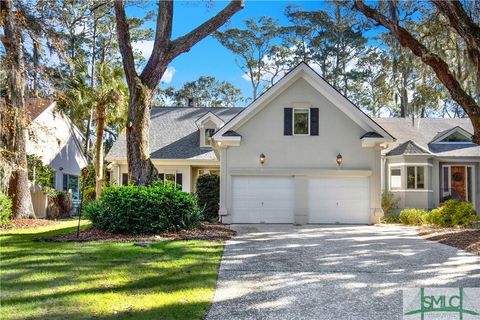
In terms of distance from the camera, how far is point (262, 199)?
16891mm

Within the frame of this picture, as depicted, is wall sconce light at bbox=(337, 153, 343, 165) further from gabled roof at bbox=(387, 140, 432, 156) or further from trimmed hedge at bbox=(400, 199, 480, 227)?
gabled roof at bbox=(387, 140, 432, 156)

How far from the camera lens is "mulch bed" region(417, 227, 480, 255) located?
10731mm

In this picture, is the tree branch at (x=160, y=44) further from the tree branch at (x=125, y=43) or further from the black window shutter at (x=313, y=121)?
the black window shutter at (x=313, y=121)

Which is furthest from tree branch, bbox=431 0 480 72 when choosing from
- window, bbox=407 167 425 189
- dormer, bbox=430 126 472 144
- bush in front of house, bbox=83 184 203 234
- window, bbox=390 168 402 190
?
dormer, bbox=430 126 472 144

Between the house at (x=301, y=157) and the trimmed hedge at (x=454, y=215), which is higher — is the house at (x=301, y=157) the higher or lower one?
the higher one

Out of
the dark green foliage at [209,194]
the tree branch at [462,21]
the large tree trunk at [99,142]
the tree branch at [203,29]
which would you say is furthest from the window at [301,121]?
the large tree trunk at [99,142]

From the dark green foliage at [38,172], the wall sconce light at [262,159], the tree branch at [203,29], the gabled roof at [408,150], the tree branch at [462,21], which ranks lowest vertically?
the dark green foliage at [38,172]

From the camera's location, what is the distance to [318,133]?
675 inches

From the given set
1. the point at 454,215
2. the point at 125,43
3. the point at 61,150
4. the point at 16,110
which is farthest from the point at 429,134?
the point at 16,110

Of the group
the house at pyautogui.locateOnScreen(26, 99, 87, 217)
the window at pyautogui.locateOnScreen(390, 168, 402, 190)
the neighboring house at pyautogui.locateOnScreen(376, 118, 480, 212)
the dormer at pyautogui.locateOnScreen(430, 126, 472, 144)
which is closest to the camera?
the neighboring house at pyautogui.locateOnScreen(376, 118, 480, 212)

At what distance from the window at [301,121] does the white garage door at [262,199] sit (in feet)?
6.29

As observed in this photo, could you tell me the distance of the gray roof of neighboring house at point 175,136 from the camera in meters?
23.3

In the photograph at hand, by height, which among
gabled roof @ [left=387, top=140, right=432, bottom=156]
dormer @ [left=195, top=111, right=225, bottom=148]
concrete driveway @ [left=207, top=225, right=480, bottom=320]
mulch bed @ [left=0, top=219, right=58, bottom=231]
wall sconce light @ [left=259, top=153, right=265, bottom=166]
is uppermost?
dormer @ [left=195, top=111, right=225, bottom=148]

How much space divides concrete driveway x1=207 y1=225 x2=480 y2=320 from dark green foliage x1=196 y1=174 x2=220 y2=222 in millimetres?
5946
